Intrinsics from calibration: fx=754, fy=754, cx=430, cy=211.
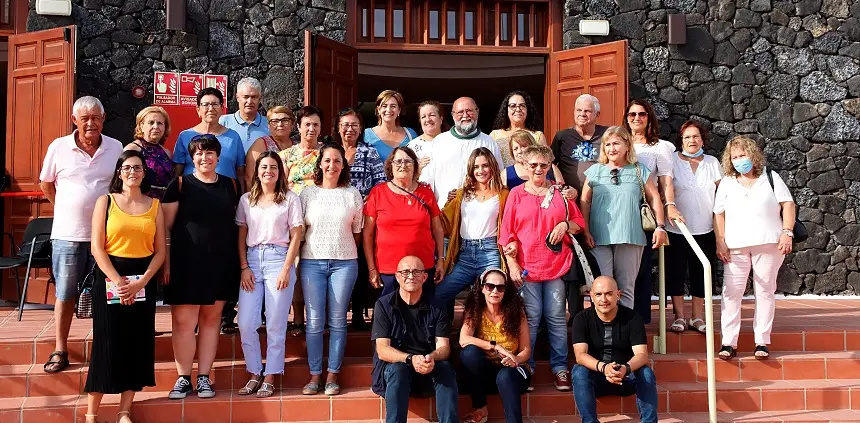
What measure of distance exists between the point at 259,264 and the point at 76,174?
113 cm

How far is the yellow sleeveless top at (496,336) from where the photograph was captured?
3826 millimetres

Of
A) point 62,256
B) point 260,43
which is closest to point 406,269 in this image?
point 62,256

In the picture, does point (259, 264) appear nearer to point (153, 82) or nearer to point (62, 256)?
point (62, 256)

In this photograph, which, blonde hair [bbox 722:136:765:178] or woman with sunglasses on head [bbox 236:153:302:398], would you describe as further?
blonde hair [bbox 722:136:765:178]

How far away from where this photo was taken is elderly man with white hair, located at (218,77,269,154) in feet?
15.0

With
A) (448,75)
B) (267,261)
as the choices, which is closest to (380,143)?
(267,261)

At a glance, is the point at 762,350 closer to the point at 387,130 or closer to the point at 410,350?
the point at 410,350

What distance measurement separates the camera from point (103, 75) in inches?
255

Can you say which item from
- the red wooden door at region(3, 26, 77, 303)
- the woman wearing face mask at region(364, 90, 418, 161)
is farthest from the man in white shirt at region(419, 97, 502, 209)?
the red wooden door at region(3, 26, 77, 303)

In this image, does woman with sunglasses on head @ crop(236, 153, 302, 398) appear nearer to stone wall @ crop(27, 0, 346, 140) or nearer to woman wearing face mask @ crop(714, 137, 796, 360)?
woman wearing face mask @ crop(714, 137, 796, 360)

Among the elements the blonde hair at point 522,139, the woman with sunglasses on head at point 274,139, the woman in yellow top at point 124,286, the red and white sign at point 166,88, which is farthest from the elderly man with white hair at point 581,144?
the red and white sign at point 166,88

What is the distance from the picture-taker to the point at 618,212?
167 inches

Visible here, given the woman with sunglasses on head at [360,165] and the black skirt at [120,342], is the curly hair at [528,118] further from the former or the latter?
the black skirt at [120,342]

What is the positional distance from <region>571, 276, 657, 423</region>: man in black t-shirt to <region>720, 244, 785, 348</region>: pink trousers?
2.94ft
